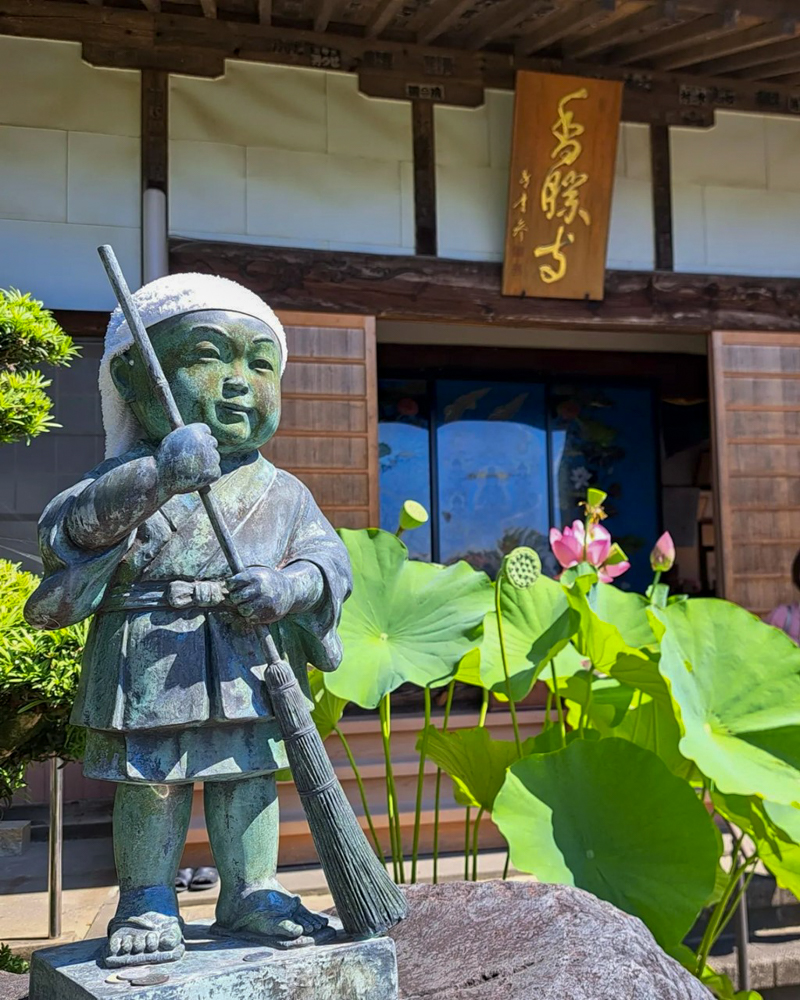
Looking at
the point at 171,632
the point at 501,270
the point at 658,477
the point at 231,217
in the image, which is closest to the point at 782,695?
the point at 171,632

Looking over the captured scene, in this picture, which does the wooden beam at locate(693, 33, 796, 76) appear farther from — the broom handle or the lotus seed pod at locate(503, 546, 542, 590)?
the broom handle

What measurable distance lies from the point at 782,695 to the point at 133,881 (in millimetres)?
1735

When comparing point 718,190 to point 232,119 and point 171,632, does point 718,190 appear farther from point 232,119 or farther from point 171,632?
point 171,632

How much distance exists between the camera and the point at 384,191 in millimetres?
5180

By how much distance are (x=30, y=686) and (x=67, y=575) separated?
0.82 m

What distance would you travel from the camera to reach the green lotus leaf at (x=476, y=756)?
2.79 metres

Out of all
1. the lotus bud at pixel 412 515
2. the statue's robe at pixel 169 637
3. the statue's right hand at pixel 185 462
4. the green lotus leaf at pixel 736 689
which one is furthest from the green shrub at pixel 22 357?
the green lotus leaf at pixel 736 689

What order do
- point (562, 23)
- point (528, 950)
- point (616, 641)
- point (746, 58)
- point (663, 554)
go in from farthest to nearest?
point (746, 58) → point (562, 23) → point (663, 554) → point (616, 641) → point (528, 950)

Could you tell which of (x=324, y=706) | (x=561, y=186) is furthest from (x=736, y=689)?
(x=561, y=186)

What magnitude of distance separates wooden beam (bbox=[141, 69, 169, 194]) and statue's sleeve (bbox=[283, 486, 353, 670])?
3.36 m

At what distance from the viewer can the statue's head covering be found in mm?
1836

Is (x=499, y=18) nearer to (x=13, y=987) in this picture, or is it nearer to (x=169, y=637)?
(x=169, y=637)

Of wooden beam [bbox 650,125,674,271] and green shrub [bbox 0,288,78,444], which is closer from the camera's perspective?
green shrub [bbox 0,288,78,444]

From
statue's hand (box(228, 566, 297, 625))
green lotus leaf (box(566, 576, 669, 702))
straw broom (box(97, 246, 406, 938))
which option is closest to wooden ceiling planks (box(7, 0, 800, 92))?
green lotus leaf (box(566, 576, 669, 702))
